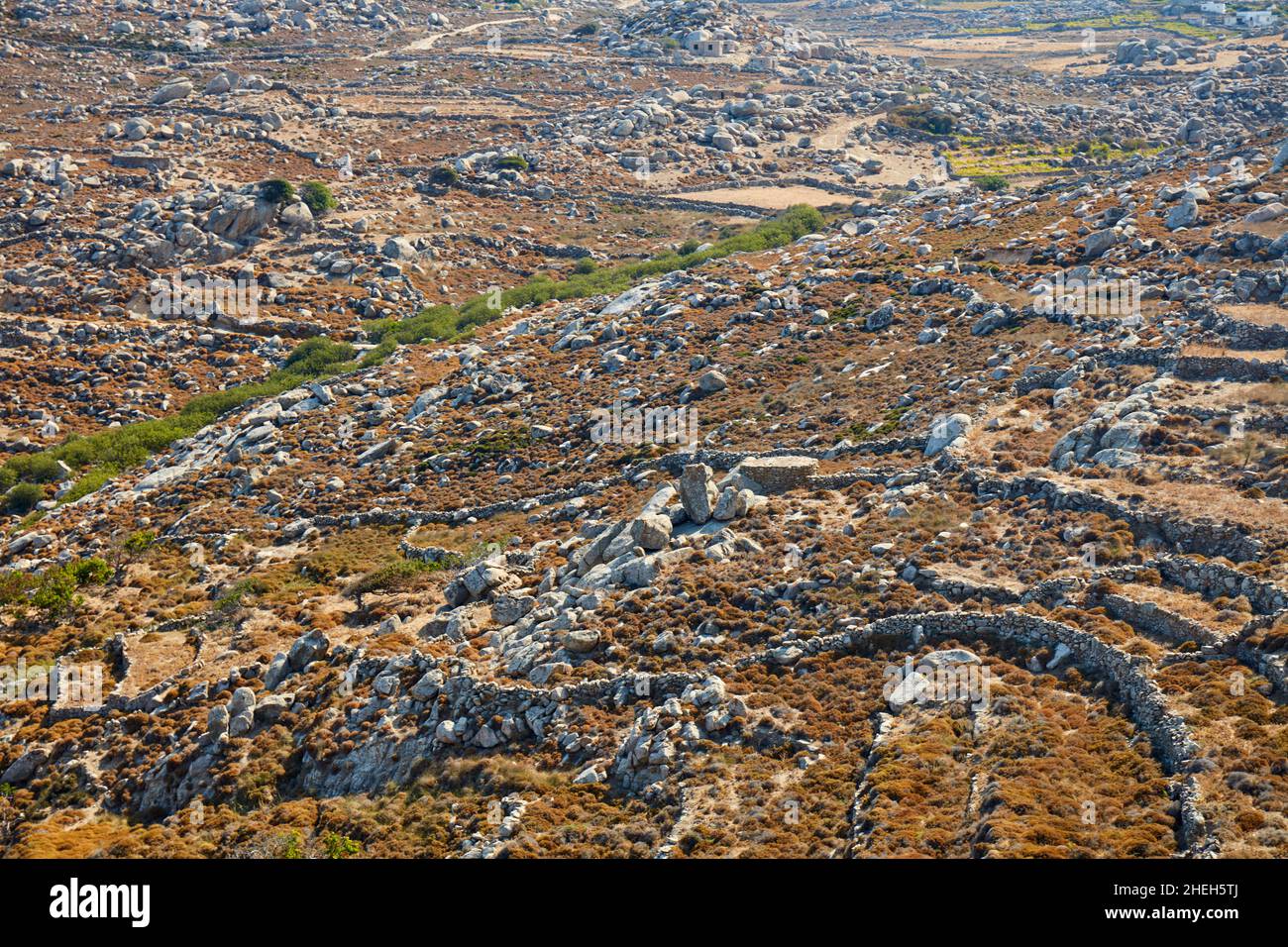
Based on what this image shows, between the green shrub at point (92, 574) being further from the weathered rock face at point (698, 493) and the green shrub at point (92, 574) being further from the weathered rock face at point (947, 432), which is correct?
the weathered rock face at point (947, 432)

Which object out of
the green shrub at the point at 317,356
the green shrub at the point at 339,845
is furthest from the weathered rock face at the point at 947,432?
the green shrub at the point at 317,356

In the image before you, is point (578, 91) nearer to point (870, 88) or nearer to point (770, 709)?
point (870, 88)

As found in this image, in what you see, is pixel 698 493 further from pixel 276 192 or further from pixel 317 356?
pixel 276 192

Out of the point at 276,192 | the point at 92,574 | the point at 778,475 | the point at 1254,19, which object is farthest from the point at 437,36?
the point at 778,475

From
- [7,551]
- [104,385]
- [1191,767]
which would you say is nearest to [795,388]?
[1191,767]

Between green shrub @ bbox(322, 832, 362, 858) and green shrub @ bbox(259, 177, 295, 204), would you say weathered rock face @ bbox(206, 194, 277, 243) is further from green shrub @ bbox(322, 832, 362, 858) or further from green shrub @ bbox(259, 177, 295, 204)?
green shrub @ bbox(322, 832, 362, 858)
